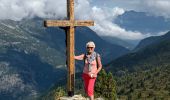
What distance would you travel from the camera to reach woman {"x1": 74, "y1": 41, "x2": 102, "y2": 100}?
2528 cm

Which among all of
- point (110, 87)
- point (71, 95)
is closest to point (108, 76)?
point (110, 87)

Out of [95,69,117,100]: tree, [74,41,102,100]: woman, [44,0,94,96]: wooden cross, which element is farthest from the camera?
[95,69,117,100]: tree

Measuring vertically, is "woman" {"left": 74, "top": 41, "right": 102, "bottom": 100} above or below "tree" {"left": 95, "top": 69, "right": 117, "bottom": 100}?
below

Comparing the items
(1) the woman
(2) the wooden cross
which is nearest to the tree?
(2) the wooden cross

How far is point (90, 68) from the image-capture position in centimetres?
2544

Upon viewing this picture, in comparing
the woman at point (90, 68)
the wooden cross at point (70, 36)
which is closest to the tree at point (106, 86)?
the wooden cross at point (70, 36)

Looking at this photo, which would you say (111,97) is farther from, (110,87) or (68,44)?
(68,44)

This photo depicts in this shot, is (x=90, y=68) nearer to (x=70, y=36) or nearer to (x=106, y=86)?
(x=70, y=36)

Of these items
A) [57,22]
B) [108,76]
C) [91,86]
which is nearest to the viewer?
[91,86]

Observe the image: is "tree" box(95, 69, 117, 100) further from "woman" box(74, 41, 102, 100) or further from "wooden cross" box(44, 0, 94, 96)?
"woman" box(74, 41, 102, 100)

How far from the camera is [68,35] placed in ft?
91.2

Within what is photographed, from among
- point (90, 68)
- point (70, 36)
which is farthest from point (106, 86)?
point (90, 68)

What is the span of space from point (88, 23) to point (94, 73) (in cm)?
433

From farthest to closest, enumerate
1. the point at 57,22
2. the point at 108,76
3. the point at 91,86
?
the point at 108,76
the point at 57,22
the point at 91,86
